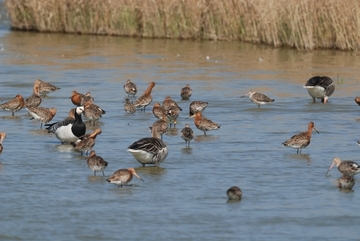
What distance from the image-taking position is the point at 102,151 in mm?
14953

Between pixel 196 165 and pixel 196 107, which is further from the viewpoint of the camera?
pixel 196 107

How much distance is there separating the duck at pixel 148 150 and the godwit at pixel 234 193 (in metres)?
1.92

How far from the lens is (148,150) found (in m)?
13.2

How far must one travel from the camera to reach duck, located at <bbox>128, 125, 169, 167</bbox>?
13.2 meters

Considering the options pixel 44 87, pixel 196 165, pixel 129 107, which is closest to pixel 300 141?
pixel 196 165

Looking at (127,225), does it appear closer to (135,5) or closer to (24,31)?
(135,5)

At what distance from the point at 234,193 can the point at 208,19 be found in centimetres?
2132

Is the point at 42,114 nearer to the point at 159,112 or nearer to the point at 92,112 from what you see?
the point at 92,112

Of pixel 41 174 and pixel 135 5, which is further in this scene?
pixel 135 5

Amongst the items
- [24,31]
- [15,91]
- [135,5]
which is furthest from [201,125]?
[24,31]

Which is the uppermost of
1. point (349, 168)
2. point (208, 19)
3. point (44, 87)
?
point (208, 19)

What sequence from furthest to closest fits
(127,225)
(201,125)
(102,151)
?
(201,125)
(102,151)
(127,225)

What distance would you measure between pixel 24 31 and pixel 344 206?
27.5 m

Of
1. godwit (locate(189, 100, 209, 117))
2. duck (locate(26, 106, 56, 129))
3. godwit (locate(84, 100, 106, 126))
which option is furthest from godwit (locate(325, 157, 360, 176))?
duck (locate(26, 106, 56, 129))
